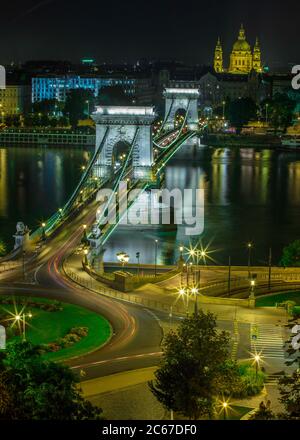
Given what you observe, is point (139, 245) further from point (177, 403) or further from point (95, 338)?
point (177, 403)

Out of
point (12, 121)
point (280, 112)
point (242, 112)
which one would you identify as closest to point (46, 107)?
point (12, 121)

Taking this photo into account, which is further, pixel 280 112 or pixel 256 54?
pixel 256 54

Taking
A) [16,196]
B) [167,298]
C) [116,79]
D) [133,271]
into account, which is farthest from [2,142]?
[167,298]

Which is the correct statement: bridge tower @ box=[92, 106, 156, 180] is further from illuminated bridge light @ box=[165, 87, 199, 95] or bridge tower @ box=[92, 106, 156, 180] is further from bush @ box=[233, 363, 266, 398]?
illuminated bridge light @ box=[165, 87, 199, 95]

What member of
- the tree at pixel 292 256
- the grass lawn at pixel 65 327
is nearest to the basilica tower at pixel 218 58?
the tree at pixel 292 256

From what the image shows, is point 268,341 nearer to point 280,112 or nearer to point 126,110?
point 126,110

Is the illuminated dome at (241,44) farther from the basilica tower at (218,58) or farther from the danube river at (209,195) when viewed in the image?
the danube river at (209,195)

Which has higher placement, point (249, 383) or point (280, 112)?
point (280, 112)
